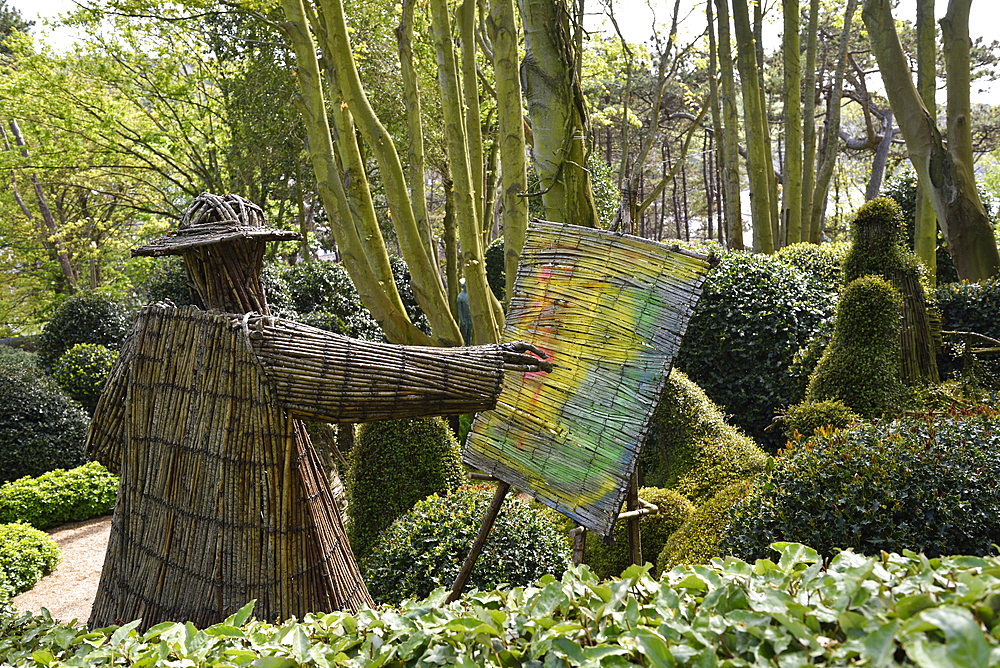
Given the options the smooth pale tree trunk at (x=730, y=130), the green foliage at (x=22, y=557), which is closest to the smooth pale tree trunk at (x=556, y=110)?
the green foliage at (x=22, y=557)

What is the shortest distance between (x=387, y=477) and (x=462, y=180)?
7.55 feet

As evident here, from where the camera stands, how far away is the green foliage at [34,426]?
7336 mm

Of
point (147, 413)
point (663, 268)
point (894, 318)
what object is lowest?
point (147, 413)

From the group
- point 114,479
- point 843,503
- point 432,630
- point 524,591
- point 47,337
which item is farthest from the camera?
point 47,337

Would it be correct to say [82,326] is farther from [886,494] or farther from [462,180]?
[886,494]

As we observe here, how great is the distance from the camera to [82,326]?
9.66 metres

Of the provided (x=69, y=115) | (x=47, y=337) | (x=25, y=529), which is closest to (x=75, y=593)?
(x=25, y=529)

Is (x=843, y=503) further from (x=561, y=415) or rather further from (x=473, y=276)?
(x=473, y=276)

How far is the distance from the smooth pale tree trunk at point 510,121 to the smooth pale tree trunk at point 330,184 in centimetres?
146

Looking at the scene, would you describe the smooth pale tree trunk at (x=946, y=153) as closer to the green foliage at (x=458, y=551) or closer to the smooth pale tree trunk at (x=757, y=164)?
the smooth pale tree trunk at (x=757, y=164)

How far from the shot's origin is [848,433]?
2.97 m

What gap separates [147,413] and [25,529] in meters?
5.13

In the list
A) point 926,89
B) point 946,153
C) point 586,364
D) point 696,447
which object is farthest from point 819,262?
point 586,364

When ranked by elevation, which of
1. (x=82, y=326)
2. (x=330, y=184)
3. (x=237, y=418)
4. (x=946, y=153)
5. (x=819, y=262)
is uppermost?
(x=946, y=153)
